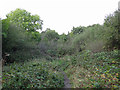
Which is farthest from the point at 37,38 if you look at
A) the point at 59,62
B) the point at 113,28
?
the point at 113,28

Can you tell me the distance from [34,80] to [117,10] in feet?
24.4

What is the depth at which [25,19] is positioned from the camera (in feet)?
54.4

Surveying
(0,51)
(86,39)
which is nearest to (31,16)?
(86,39)

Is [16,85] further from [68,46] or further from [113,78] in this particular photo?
[68,46]

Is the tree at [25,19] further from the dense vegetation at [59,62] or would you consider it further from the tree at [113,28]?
the tree at [113,28]

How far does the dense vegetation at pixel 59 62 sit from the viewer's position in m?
5.12

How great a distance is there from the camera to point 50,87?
510 cm

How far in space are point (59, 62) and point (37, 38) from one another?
287 inches

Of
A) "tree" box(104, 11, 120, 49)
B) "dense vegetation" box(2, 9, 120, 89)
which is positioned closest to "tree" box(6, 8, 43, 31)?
"dense vegetation" box(2, 9, 120, 89)

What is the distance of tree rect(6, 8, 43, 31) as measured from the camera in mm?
15752

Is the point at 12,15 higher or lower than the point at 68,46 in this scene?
higher

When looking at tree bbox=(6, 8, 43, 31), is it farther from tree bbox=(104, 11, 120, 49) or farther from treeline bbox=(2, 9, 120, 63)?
tree bbox=(104, 11, 120, 49)

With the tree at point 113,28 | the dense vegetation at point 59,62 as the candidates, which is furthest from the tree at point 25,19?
the tree at point 113,28

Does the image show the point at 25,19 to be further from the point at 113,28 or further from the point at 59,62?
the point at 113,28
